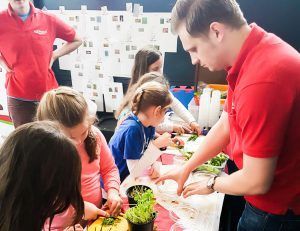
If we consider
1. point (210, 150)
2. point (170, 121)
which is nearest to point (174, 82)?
point (170, 121)

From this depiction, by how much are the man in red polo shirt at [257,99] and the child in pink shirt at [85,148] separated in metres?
0.50

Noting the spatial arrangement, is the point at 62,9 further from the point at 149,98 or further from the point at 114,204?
the point at 114,204

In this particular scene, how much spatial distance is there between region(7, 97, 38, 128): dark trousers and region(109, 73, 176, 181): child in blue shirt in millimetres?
963

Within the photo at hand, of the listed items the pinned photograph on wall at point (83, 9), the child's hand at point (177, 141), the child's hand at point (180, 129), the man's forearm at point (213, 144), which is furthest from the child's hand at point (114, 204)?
the pinned photograph on wall at point (83, 9)

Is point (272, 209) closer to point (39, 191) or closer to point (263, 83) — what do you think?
point (263, 83)

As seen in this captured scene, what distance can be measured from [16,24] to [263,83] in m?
1.97

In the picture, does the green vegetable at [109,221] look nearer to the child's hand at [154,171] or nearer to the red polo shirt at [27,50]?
the child's hand at [154,171]

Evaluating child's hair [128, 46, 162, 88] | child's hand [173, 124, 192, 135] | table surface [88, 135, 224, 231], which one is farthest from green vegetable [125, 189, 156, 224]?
child's hair [128, 46, 162, 88]

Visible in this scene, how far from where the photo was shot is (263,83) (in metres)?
0.75

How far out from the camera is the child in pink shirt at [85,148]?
116 cm

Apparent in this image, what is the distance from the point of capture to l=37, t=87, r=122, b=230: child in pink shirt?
3.80 feet

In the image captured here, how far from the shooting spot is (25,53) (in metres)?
2.17

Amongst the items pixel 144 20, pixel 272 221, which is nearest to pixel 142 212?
pixel 272 221

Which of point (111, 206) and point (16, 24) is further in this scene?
point (16, 24)
